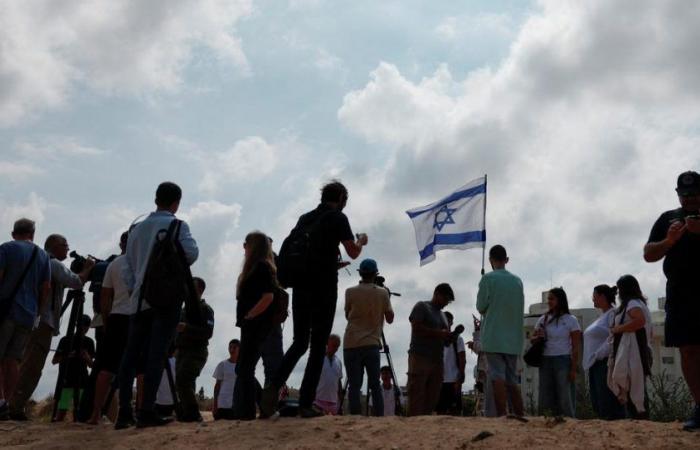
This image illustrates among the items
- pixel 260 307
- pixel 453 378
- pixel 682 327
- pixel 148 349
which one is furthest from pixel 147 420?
pixel 453 378

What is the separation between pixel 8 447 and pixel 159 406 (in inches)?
165

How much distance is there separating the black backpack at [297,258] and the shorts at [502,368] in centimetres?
271

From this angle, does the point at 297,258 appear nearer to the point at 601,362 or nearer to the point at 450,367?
the point at 601,362

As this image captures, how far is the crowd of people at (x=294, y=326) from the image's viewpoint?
7.38 m

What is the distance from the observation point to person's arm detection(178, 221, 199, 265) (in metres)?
7.50

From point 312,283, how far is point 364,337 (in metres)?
2.19

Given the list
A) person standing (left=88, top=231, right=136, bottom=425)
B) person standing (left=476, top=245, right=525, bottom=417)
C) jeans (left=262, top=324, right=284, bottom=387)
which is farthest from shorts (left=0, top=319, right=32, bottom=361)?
person standing (left=476, top=245, right=525, bottom=417)

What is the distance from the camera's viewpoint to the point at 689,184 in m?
6.47

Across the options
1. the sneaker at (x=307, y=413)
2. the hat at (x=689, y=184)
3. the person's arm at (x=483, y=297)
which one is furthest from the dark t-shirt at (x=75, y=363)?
the hat at (x=689, y=184)

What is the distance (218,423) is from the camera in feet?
24.9

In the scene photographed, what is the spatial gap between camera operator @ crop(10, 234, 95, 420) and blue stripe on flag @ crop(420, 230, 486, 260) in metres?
5.64

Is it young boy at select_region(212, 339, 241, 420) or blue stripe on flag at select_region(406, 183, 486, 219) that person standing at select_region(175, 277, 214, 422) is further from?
blue stripe on flag at select_region(406, 183, 486, 219)

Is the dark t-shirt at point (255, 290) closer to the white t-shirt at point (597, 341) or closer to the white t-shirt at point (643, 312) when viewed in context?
the white t-shirt at point (643, 312)

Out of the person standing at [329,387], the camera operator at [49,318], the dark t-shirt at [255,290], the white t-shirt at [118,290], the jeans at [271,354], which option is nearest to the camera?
the dark t-shirt at [255,290]
